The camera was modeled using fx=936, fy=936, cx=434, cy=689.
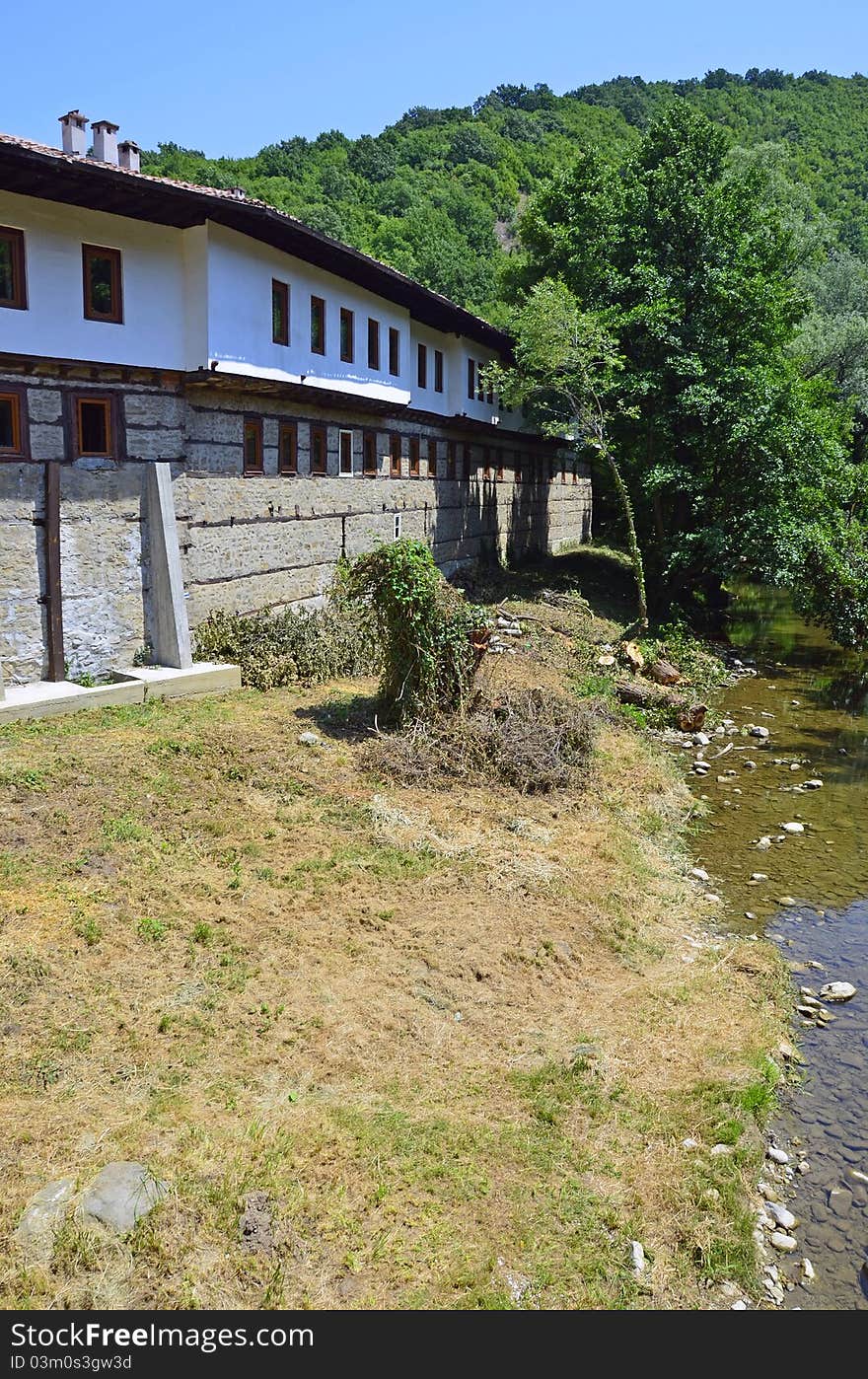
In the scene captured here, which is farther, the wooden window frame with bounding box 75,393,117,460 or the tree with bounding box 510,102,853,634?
the tree with bounding box 510,102,853,634

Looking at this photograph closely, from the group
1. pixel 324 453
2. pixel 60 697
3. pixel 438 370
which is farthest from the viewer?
pixel 438 370

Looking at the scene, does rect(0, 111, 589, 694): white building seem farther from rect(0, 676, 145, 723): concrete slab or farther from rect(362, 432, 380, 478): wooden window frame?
rect(362, 432, 380, 478): wooden window frame

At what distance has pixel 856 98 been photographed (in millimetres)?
94250

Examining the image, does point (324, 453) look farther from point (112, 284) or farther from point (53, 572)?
point (53, 572)

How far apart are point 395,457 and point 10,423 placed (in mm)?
12020

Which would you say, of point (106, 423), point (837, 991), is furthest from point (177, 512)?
point (837, 991)

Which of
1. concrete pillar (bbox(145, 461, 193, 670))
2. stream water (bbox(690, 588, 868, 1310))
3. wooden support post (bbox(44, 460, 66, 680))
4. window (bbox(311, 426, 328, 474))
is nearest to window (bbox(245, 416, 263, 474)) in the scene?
window (bbox(311, 426, 328, 474))

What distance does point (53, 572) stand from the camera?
1321 cm

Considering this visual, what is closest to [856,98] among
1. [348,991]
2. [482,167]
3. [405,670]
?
[482,167]

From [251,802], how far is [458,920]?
10.5ft

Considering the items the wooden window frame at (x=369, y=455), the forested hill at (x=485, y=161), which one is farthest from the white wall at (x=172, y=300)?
the forested hill at (x=485, y=161)

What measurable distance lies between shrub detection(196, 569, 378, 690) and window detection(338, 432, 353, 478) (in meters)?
3.90

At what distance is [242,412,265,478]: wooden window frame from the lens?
1645 cm

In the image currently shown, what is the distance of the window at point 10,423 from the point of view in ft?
40.8
